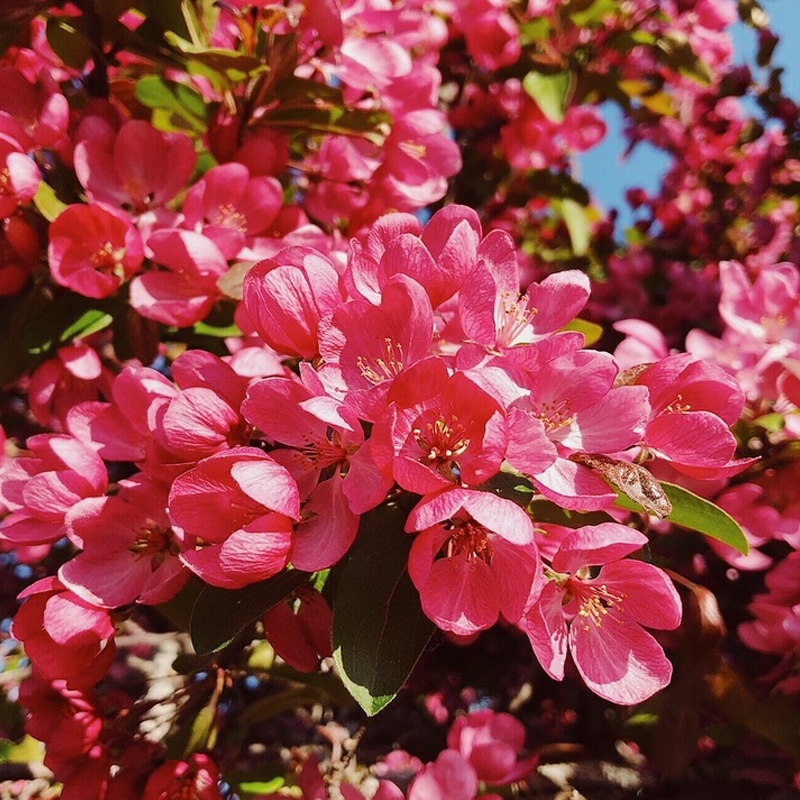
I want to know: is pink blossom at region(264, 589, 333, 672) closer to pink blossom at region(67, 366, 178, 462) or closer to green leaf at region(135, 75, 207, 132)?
pink blossom at region(67, 366, 178, 462)

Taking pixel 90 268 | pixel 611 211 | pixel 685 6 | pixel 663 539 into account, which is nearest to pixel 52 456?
pixel 90 268

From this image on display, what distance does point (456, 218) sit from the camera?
1058 mm

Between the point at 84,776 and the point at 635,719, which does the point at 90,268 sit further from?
the point at 635,719

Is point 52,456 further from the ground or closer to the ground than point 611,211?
further from the ground

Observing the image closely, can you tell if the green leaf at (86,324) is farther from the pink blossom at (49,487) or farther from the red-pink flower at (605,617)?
the red-pink flower at (605,617)

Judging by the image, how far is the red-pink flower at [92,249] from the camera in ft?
4.26

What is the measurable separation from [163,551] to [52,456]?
0.75ft

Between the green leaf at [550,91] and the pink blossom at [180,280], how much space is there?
135 cm

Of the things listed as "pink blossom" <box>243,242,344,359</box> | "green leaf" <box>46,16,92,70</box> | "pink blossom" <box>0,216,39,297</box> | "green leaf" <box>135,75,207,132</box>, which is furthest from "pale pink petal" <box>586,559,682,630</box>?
"green leaf" <box>46,16,92,70</box>

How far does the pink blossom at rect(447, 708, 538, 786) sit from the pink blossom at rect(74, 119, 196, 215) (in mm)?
1230

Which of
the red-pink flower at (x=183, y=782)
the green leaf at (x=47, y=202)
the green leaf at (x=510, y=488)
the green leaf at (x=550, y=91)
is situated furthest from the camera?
the green leaf at (x=550, y=91)

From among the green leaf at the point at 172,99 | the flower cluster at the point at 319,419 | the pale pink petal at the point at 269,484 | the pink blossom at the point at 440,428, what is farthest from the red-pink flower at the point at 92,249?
the pink blossom at the point at 440,428

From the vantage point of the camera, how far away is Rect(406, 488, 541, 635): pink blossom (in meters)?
0.79

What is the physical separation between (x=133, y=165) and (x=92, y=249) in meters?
0.22
